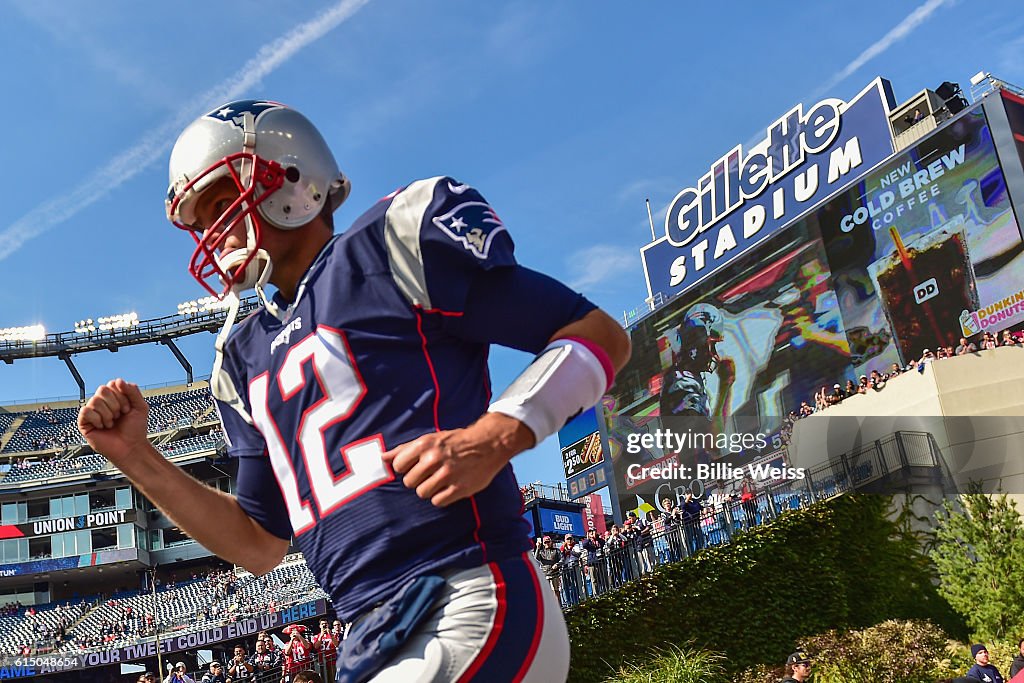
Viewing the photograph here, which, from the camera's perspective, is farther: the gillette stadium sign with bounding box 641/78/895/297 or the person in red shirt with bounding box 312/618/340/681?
the gillette stadium sign with bounding box 641/78/895/297

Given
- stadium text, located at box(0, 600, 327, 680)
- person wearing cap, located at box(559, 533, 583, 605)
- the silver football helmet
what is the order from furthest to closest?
stadium text, located at box(0, 600, 327, 680) < person wearing cap, located at box(559, 533, 583, 605) < the silver football helmet

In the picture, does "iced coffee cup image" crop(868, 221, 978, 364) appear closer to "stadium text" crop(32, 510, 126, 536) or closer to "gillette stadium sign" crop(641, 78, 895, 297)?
"gillette stadium sign" crop(641, 78, 895, 297)

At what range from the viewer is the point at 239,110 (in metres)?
2.08

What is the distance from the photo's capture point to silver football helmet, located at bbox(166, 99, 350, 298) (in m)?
1.98

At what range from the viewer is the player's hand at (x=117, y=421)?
216 centimetres

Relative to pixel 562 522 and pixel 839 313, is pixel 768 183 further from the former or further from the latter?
pixel 562 522

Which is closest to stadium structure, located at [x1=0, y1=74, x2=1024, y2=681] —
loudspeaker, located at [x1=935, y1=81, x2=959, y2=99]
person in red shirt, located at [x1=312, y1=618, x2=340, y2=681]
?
loudspeaker, located at [x1=935, y1=81, x2=959, y2=99]

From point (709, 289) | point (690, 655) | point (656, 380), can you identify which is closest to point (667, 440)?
point (656, 380)

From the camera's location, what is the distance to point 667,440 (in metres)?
33.8

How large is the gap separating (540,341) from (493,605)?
502 millimetres

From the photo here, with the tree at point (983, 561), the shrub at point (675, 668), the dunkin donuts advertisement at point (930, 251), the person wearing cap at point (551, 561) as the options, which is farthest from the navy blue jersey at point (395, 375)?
the dunkin donuts advertisement at point (930, 251)

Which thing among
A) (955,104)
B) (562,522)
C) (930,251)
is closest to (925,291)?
(930,251)

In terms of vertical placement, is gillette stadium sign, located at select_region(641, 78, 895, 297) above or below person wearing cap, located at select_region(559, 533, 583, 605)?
above

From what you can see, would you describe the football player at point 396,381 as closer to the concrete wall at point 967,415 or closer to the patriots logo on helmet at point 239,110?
the patriots logo on helmet at point 239,110
